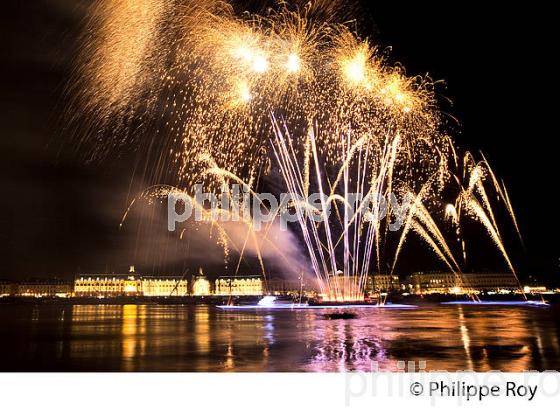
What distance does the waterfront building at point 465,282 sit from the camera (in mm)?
128375

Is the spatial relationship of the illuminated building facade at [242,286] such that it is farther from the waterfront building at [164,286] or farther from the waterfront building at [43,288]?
the waterfront building at [43,288]

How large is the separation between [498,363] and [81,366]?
11.3 metres

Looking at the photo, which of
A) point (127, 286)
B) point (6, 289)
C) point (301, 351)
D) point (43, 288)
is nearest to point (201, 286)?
point (127, 286)

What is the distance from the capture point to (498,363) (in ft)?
40.0

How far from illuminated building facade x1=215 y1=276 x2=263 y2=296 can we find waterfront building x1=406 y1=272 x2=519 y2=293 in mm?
54992

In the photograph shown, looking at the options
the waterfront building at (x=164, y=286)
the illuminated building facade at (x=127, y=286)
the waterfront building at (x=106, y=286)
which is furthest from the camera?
the waterfront building at (x=164, y=286)

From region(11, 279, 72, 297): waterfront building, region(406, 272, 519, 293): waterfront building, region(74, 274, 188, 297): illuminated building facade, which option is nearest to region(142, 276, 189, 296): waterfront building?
region(74, 274, 188, 297): illuminated building facade
